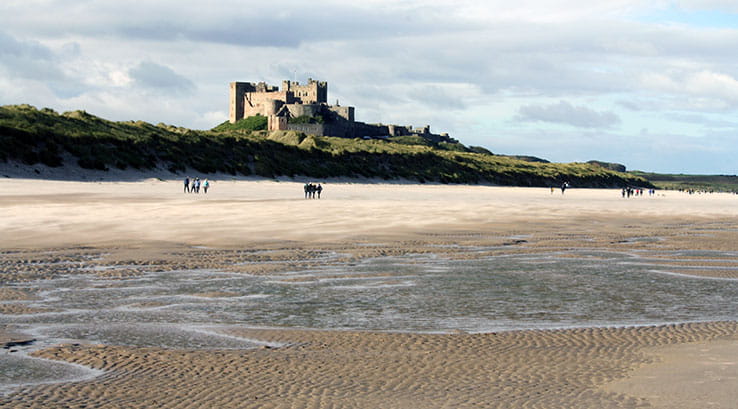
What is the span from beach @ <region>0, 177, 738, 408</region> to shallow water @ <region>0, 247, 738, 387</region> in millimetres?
48

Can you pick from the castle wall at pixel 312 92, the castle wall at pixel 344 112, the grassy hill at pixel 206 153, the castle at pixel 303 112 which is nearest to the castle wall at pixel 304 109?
the castle at pixel 303 112

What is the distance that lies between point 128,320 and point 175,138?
6485 centimetres

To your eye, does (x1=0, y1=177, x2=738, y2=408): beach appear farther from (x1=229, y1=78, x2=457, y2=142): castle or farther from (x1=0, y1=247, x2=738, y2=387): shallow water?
(x1=229, y1=78, x2=457, y2=142): castle

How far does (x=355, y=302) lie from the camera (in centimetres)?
1029

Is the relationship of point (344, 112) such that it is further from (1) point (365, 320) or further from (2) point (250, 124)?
(1) point (365, 320)

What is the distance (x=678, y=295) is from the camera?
36.5ft

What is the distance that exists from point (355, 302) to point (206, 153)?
6069 cm

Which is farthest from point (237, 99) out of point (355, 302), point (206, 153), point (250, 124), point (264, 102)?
point (355, 302)

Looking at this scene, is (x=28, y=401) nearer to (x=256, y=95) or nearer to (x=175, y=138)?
(x=175, y=138)

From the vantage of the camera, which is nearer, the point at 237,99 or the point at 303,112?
the point at 303,112

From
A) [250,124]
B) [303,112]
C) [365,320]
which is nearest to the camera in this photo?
[365,320]

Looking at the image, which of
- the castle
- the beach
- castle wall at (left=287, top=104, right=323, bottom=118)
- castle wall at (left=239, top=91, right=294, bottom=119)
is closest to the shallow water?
the beach

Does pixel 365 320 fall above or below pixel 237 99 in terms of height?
below

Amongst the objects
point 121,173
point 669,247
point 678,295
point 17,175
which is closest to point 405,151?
point 121,173
